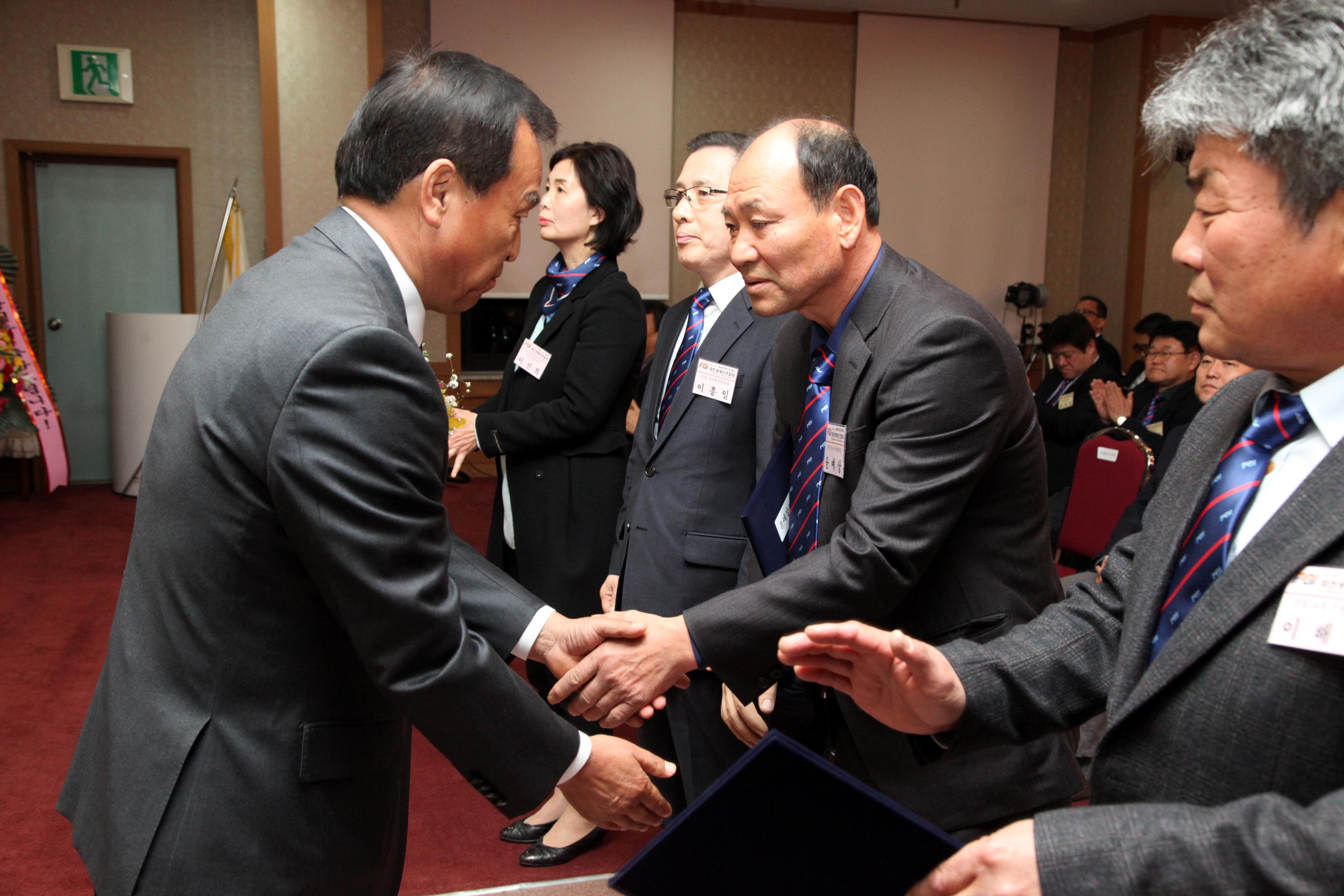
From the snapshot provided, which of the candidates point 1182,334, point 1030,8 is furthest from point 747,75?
point 1182,334

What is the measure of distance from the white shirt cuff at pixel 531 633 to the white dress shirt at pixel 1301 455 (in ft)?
Answer: 3.32

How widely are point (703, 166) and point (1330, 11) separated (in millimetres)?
1855

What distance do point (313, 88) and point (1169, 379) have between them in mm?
5797

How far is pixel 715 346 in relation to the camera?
2.38 metres

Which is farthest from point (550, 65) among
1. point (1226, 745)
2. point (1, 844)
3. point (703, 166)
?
point (1226, 745)

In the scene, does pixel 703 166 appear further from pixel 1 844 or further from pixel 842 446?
pixel 1 844

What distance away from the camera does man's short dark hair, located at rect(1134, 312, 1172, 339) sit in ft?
16.2

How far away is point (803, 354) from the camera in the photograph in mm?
1942

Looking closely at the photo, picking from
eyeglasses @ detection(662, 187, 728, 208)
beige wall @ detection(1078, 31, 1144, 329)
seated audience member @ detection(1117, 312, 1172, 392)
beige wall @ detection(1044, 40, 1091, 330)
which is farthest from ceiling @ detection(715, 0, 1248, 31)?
eyeglasses @ detection(662, 187, 728, 208)

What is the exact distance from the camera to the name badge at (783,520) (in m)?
1.89

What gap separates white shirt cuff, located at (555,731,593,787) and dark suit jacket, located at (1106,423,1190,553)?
248 centimetres

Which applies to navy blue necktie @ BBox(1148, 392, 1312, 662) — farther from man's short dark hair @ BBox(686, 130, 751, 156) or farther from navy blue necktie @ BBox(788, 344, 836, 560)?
man's short dark hair @ BBox(686, 130, 751, 156)

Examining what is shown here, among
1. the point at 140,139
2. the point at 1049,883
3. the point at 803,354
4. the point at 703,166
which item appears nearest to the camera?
the point at 1049,883

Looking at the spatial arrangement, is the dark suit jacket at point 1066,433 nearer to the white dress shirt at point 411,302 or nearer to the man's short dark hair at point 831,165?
the man's short dark hair at point 831,165
